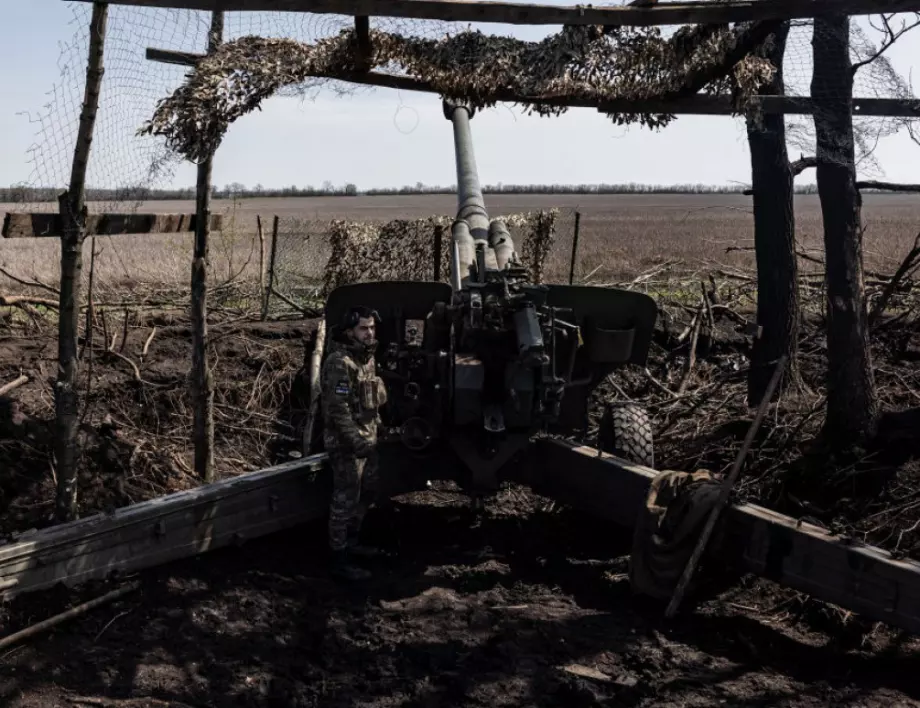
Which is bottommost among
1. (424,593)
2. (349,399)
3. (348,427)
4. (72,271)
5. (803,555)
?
(424,593)

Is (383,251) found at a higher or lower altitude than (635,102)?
lower

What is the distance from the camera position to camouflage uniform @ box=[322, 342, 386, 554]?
664 centimetres

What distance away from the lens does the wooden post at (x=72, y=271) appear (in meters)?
5.50

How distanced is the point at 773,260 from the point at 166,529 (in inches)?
230

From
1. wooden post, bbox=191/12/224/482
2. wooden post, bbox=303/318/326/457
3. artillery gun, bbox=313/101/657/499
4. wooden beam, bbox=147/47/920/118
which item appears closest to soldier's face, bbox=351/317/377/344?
artillery gun, bbox=313/101/657/499

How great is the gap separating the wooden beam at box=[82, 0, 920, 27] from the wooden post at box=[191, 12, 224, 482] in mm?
1612

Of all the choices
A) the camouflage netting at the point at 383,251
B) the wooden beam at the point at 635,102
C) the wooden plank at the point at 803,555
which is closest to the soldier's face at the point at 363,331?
the wooden plank at the point at 803,555

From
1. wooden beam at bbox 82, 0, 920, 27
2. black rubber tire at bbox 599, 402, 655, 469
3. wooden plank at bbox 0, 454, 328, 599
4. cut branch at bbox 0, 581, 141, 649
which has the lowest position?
cut branch at bbox 0, 581, 141, 649

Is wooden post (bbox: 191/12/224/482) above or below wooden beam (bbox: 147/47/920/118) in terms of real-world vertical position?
below

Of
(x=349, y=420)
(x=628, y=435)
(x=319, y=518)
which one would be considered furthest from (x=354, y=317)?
(x=628, y=435)

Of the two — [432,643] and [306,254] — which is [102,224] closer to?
[432,643]

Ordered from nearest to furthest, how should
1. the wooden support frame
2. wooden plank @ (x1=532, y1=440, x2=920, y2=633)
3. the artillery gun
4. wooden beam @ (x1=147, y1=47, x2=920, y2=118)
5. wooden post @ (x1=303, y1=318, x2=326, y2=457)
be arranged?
wooden plank @ (x1=532, y1=440, x2=920, y2=633) < the wooden support frame < the artillery gun < wooden beam @ (x1=147, y1=47, x2=920, y2=118) < wooden post @ (x1=303, y1=318, x2=326, y2=457)

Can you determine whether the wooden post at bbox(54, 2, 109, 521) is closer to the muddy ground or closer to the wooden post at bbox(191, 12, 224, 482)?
the muddy ground

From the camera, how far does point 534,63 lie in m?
7.26
